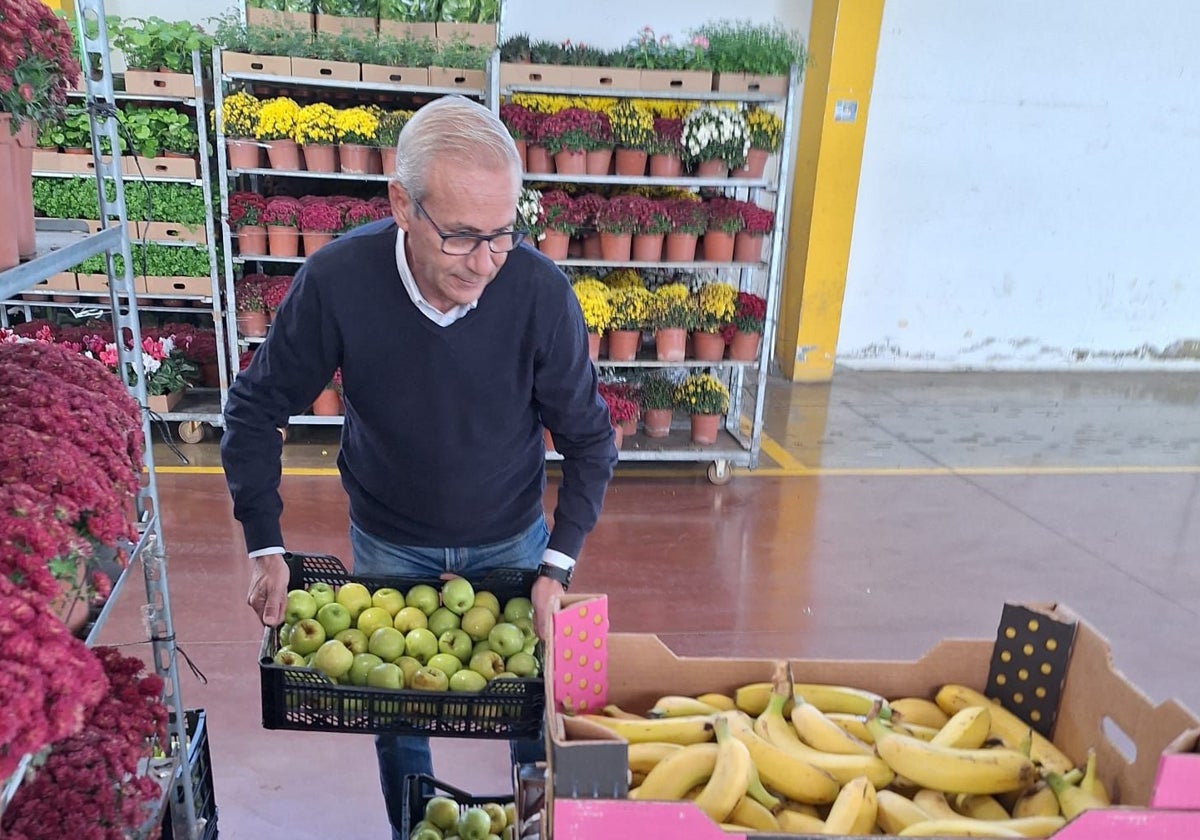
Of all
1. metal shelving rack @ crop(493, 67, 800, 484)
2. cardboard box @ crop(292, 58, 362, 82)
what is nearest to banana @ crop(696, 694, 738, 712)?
metal shelving rack @ crop(493, 67, 800, 484)

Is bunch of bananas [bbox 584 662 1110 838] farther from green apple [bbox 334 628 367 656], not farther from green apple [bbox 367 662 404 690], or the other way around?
green apple [bbox 334 628 367 656]

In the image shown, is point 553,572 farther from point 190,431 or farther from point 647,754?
point 190,431

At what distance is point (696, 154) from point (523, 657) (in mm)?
3700

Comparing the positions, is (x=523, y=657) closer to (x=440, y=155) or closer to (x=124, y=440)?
(x=124, y=440)

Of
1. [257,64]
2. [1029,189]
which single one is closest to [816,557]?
[257,64]

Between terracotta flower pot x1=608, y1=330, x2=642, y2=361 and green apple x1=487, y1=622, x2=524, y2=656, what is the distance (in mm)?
3408

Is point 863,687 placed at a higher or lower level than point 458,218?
lower

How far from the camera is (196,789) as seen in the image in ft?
6.13

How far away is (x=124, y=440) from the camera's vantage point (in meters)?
1.33

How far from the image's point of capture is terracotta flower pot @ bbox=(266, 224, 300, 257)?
4922 millimetres

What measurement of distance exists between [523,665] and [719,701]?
383 millimetres

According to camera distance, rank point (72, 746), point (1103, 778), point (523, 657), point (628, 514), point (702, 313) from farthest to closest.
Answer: point (702, 313) < point (628, 514) < point (523, 657) < point (1103, 778) < point (72, 746)

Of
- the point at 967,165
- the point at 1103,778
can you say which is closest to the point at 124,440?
the point at 1103,778

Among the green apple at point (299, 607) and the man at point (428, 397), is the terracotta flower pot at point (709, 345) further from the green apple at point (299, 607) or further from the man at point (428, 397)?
the green apple at point (299, 607)
